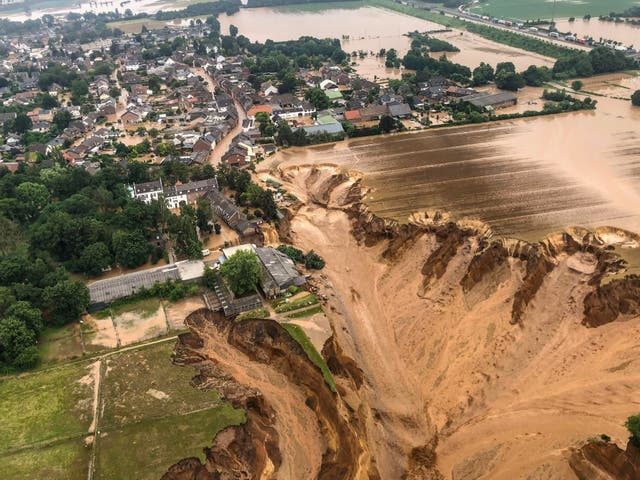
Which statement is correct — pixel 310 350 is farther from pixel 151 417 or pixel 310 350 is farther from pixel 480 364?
pixel 480 364

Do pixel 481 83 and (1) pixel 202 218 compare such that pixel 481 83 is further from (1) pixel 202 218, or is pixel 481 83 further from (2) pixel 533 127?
(1) pixel 202 218

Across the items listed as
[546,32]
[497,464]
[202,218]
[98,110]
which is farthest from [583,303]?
[546,32]

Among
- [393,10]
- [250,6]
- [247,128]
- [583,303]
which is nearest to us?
[583,303]

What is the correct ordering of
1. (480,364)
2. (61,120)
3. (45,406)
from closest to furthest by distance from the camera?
(45,406) → (480,364) → (61,120)

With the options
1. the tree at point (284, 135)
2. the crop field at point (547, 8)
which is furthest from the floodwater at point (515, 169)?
the crop field at point (547, 8)

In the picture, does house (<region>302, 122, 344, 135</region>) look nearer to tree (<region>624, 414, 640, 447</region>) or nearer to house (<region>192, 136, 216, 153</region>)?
house (<region>192, 136, 216, 153</region>)

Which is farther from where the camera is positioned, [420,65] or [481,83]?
[420,65]

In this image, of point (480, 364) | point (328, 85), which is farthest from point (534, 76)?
point (480, 364)
